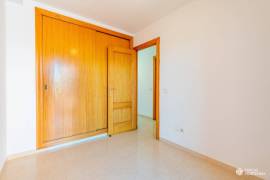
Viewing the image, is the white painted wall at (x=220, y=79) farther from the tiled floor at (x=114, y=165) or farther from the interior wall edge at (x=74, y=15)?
the interior wall edge at (x=74, y=15)

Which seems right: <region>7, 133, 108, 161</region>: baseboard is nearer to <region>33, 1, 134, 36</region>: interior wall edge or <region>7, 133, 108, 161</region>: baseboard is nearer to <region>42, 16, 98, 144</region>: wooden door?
<region>42, 16, 98, 144</region>: wooden door

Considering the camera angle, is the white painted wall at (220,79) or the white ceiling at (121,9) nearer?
the white painted wall at (220,79)

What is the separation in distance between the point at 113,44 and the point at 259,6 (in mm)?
2575

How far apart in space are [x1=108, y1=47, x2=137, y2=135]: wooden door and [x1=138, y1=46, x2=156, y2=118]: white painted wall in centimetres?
145

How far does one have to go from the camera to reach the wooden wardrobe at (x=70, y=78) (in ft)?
7.32

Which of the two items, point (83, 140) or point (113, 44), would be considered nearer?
point (83, 140)

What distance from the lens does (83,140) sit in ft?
8.76

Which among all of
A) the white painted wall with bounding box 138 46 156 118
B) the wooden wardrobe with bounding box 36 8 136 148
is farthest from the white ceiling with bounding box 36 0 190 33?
the white painted wall with bounding box 138 46 156 118

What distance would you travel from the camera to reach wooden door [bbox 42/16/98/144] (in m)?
2.28

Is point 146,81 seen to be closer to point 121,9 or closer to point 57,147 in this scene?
point 121,9

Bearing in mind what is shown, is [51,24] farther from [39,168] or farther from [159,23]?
[39,168]

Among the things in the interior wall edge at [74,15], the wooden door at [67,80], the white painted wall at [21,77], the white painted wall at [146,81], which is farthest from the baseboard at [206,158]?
the interior wall edge at [74,15]

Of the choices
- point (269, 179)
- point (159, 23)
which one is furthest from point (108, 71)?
point (269, 179)

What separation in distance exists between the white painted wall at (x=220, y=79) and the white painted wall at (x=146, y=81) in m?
2.07
